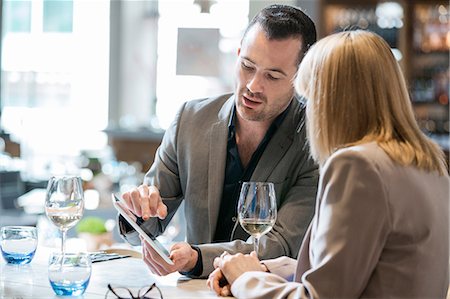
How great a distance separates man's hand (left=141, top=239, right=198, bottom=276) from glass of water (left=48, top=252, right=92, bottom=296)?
0.22 meters

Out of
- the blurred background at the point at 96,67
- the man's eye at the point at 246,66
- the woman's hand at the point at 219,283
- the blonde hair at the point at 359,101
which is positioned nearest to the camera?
the blonde hair at the point at 359,101

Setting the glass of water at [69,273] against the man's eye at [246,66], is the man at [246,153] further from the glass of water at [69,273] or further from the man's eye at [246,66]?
the glass of water at [69,273]

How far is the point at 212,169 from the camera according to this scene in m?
2.70

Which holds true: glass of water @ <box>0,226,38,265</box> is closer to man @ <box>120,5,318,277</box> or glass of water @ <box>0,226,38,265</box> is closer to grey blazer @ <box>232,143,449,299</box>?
man @ <box>120,5,318,277</box>

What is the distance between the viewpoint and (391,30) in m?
9.72

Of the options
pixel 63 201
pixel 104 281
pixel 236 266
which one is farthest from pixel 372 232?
pixel 63 201

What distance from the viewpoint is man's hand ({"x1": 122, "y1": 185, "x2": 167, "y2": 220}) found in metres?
2.40

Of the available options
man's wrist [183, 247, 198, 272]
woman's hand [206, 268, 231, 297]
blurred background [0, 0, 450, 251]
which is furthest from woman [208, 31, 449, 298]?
blurred background [0, 0, 450, 251]

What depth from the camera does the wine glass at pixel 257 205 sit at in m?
2.14

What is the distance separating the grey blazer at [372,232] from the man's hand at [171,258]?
440 millimetres

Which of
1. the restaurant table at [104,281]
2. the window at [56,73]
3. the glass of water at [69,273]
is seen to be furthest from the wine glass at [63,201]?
the window at [56,73]

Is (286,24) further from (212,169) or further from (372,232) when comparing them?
(372,232)

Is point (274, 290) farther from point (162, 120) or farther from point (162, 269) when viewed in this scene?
point (162, 120)

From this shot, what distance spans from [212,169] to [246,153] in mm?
150
